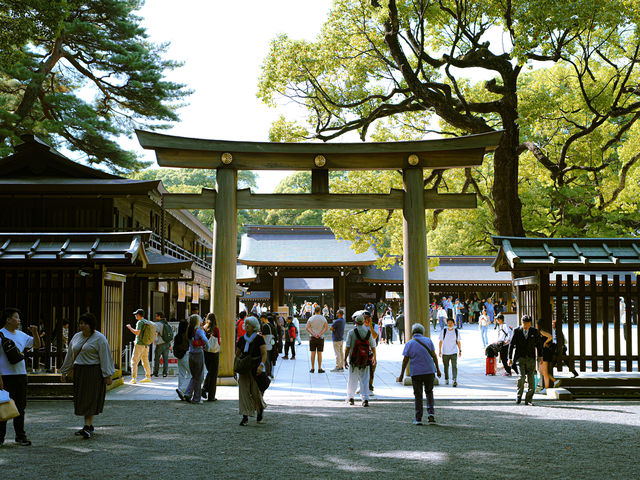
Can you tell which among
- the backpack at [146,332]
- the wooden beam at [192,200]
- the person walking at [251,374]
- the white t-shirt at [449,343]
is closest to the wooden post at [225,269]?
the wooden beam at [192,200]

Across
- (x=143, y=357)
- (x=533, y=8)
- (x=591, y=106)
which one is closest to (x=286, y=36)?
(x=533, y=8)

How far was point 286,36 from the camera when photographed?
19000 mm

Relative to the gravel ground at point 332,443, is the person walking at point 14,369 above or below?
above

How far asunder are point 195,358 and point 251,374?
2.37 metres

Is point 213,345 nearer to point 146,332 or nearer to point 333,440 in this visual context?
point 146,332

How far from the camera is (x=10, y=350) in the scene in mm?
7496

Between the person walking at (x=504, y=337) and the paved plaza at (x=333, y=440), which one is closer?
the paved plaza at (x=333, y=440)

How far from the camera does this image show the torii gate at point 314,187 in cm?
1328

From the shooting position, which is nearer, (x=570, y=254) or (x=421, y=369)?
(x=421, y=369)

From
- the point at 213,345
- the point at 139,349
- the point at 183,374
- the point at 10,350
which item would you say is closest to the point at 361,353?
the point at 213,345

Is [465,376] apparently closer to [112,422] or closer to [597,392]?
[597,392]

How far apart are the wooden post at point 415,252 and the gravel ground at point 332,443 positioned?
2880 mm

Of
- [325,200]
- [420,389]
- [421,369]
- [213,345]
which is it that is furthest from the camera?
[325,200]

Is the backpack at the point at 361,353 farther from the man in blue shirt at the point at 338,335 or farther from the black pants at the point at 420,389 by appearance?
the man in blue shirt at the point at 338,335
